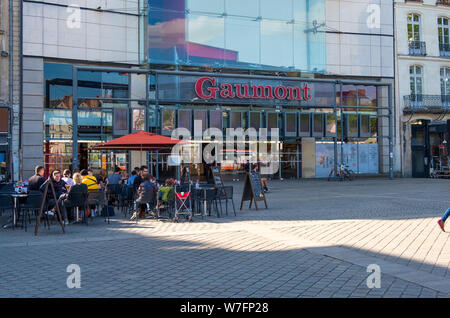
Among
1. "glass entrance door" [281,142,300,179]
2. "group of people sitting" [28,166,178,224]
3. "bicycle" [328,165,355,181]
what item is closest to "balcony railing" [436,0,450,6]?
"bicycle" [328,165,355,181]

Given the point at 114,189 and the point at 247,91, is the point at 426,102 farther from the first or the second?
the point at 114,189

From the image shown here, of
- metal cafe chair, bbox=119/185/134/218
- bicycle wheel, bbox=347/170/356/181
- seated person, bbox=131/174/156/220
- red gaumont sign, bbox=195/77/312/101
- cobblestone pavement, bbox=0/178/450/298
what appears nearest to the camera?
cobblestone pavement, bbox=0/178/450/298

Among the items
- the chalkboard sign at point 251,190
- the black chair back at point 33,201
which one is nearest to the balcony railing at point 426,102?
the chalkboard sign at point 251,190

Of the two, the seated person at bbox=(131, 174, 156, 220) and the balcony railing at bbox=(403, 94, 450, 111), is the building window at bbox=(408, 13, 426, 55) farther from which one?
the seated person at bbox=(131, 174, 156, 220)

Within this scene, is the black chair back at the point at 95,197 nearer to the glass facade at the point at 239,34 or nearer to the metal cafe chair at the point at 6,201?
the metal cafe chair at the point at 6,201

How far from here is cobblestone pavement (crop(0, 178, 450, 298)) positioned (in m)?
5.88

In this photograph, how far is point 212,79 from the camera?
3131 centimetres

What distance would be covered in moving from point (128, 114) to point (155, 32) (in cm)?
618

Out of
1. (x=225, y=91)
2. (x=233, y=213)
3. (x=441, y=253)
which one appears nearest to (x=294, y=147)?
(x=225, y=91)

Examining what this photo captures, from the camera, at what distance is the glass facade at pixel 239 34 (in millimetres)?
30891

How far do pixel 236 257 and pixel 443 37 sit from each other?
3722 cm

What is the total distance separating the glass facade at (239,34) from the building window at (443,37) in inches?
411

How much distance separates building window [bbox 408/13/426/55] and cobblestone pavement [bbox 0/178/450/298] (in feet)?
92.9
